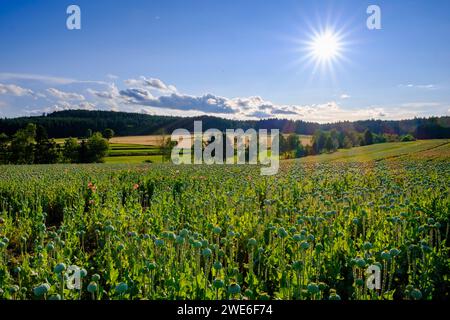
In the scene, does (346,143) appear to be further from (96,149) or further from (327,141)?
(96,149)

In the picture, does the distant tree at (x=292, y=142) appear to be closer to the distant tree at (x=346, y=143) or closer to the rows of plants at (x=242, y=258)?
the distant tree at (x=346, y=143)

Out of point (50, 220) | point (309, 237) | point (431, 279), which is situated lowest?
point (50, 220)

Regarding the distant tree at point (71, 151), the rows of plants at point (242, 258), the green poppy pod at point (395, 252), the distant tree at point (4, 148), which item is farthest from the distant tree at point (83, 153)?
the green poppy pod at point (395, 252)

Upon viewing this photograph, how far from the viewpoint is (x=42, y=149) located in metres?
75.7

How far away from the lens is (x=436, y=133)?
67.4 m

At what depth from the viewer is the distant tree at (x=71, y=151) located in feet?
255

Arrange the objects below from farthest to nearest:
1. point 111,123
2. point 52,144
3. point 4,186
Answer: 1. point 111,123
2. point 52,144
3. point 4,186

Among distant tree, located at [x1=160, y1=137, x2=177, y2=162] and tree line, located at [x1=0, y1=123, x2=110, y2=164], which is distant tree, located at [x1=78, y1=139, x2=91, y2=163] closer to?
tree line, located at [x1=0, y1=123, x2=110, y2=164]

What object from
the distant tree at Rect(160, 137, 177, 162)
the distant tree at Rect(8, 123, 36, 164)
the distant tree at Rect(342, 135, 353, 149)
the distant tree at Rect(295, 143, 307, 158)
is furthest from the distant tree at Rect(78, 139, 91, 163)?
the distant tree at Rect(342, 135, 353, 149)

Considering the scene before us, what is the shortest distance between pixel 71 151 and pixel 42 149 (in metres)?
5.54

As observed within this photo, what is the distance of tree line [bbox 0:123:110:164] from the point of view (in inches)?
2879

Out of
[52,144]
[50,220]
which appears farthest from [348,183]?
[52,144]

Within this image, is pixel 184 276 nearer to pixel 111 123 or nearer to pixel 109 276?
pixel 109 276
